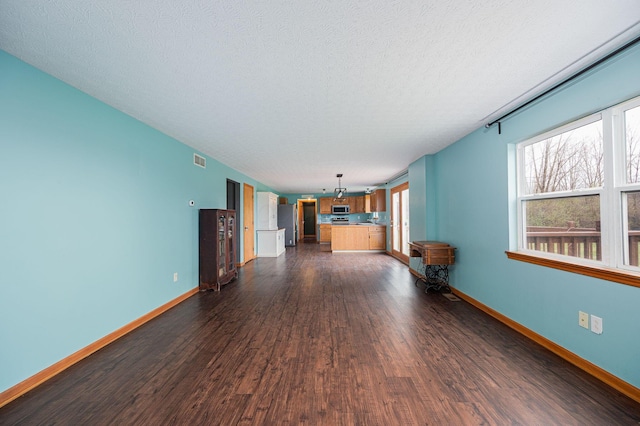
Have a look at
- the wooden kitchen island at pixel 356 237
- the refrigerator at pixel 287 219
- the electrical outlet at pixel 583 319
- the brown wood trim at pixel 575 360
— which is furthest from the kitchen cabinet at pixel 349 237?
the electrical outlet at pixel 583 319

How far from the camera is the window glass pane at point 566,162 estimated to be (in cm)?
208

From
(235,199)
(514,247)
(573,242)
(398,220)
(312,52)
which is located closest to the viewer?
(312,52)

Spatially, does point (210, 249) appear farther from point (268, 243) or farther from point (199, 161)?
point (268, 243)

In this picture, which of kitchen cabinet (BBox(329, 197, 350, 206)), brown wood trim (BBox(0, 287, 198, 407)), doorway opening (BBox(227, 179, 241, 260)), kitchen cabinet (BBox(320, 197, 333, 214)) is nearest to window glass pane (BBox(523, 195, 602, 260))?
brown wood trim (BBox(0, 287, 198, 407))

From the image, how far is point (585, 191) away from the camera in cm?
214

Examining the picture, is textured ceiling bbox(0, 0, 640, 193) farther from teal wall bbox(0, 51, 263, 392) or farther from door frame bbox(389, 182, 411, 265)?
door frame bbox(389, 182, 411, 265)

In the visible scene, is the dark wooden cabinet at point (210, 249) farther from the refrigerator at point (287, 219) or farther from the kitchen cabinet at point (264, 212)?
the refrigerator at point (287, 219)

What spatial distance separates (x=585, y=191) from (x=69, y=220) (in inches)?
170

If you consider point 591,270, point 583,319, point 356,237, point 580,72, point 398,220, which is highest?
point 580,72

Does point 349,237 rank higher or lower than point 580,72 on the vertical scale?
lower

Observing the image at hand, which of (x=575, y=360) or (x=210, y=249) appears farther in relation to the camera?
(x=210, y=249)

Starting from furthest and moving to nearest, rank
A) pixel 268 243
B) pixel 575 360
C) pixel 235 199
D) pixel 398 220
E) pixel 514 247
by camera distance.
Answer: pixel 268 243
pixel 398 220
pixel 235 199
pixel 514 247
pixel 575 360

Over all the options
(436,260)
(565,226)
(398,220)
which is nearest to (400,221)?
(398,220)

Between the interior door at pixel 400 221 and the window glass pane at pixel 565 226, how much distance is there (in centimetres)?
398
